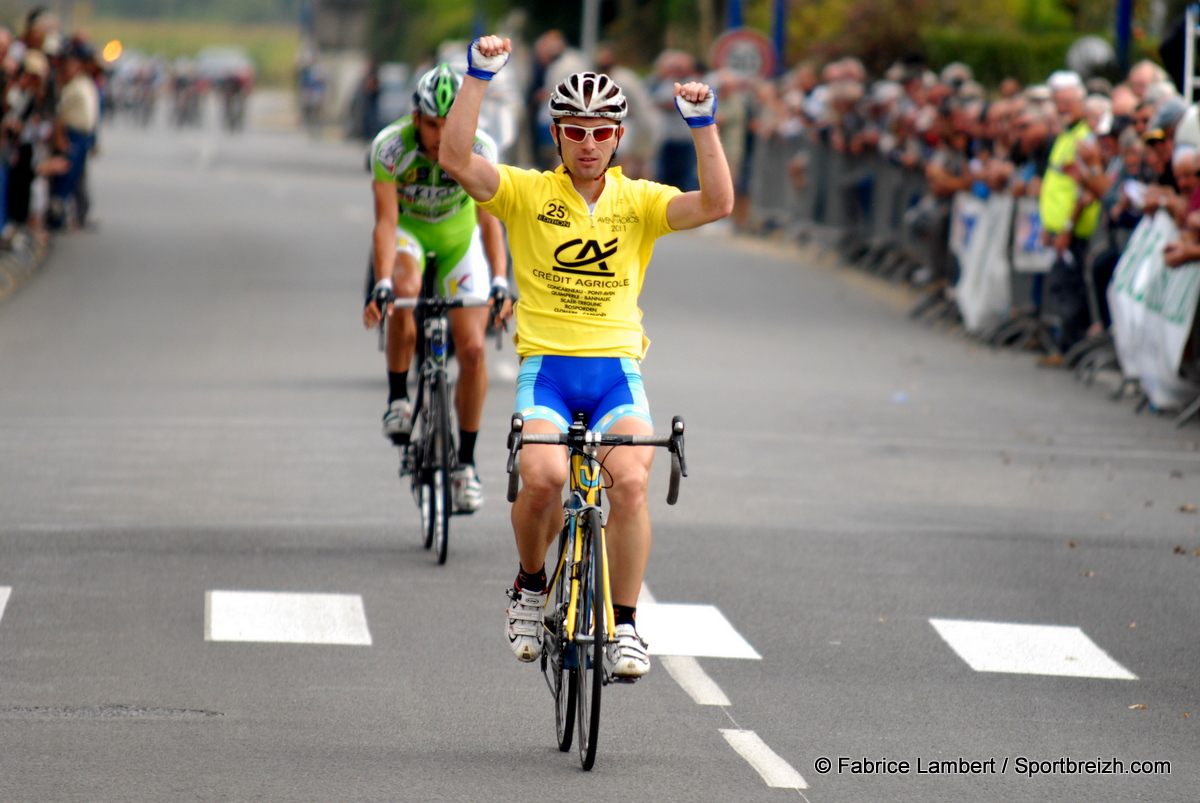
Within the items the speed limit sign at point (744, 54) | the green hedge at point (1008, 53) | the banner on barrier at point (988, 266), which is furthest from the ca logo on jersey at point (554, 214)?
the speed limit sign at point (744, 54)

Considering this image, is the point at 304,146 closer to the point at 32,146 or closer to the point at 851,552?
the point at 32,146

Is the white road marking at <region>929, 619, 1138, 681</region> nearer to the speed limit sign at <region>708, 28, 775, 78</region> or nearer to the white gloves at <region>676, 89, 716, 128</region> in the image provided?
the white gloves at <region>676, 89, 716, 128</region>

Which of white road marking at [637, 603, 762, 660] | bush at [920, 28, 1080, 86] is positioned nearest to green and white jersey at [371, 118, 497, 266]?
white road marking at [637, 603, 762, 660]

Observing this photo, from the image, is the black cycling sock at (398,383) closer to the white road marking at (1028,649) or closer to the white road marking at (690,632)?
the white road marking at (690,632)

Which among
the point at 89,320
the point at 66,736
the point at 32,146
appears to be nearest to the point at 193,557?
the point at 66,736

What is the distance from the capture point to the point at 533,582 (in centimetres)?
686

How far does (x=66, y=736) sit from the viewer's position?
6699 mm

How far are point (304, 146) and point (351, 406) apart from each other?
4832cm

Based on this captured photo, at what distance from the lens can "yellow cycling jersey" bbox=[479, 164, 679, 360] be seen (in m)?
6.91

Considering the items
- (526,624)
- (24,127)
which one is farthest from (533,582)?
(24,127)

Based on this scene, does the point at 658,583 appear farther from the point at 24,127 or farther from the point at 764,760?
the point at 24,127

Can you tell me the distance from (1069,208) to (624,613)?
1171 centimetres

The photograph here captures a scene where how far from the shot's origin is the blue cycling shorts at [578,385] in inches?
269

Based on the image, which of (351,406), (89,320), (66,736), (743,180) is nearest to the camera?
(66,736)
